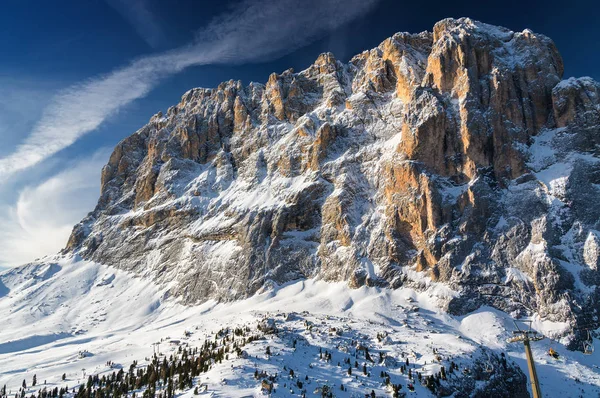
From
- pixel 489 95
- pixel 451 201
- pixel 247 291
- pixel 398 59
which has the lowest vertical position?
pixel 247 291

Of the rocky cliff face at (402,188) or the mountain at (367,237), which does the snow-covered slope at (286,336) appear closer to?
the mountain at (367,237)

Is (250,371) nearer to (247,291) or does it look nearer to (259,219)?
(247,291)

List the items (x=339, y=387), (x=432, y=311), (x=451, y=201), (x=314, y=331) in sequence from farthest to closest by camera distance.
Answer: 1. (x=451, y=201)
2. (x=432, y=311)
3. (x=314, y=331)
4. (x=339, y=387)

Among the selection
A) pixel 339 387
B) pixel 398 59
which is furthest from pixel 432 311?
pixel 398 59

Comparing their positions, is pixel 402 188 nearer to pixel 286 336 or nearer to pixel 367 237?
pixel 367 237

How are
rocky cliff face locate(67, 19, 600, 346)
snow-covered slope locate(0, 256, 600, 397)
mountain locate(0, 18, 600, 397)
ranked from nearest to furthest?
snow-covered slope locate(0, 256, 600, 397) < mountain locate(0, 18, 600, 397) < rocky cliff face locate(67, 19, 600, 346)

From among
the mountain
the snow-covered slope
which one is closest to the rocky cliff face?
the mountain

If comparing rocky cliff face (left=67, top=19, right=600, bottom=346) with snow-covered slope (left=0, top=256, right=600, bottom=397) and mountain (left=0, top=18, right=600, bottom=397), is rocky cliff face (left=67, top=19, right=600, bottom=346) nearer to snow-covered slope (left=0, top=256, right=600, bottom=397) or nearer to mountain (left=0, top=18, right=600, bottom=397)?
mountain (left=0, top=18, right=600, bottom=397)
